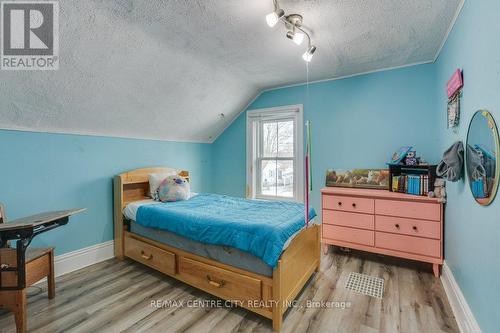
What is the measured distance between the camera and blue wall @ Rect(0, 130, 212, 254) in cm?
198

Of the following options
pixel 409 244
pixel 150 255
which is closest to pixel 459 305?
pixel 409 244

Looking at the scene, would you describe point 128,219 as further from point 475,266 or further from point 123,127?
point 475,266

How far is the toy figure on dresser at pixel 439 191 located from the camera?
85.6 inches

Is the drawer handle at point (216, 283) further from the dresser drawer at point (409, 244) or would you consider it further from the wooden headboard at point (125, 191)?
the dresser drawer at point (409, 244)

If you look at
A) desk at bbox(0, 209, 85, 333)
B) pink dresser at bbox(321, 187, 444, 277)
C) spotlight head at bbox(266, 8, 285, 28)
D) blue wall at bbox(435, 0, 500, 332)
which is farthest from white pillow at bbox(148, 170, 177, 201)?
blue wall at bbox(435, 0, 500, 332)

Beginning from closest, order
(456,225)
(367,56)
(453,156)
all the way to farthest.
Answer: (453,156)
(456,225)
(367,56)

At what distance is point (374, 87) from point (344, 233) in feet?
6.22

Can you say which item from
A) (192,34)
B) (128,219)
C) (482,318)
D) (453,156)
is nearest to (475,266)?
(482,318)

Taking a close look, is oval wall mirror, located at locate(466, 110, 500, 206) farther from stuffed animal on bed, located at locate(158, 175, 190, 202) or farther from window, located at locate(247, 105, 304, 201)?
stuffed animal on bed, located at locate(158, 175, 190, 202)

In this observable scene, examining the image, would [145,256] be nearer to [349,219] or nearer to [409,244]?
[349,219]

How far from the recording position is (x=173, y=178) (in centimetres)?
289

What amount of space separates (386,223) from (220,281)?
1835mm

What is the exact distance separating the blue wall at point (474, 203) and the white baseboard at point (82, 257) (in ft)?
10.7

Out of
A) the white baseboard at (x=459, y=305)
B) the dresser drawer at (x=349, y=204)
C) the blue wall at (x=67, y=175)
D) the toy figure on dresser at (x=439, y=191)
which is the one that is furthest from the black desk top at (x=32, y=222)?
the toy figure on dresser at (x=439, y=191)
